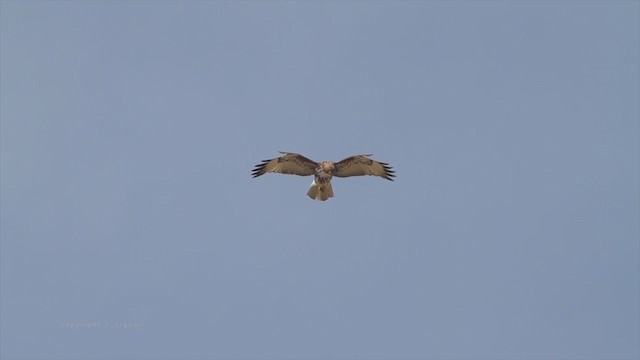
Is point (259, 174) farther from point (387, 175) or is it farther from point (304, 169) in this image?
point (387, 175)

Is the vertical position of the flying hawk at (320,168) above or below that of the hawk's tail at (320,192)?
above

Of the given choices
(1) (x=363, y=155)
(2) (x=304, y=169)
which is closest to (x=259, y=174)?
(2) (x=304, y=169)

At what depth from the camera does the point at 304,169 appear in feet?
149

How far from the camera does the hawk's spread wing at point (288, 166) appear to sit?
44906mm

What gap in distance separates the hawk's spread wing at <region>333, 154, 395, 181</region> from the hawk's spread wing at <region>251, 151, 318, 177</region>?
1263 millimetres

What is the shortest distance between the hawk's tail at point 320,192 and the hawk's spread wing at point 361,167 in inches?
41.0

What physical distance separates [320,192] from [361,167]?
272 centimetres

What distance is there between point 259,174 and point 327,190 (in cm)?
333

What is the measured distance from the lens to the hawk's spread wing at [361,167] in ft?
149

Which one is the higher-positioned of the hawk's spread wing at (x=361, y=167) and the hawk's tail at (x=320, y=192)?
the hawk's spread wing at (x=361, y=167)

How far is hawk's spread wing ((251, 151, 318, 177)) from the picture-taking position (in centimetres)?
4491

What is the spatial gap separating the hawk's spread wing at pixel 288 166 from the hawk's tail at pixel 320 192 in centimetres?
105

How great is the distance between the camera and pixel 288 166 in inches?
1789

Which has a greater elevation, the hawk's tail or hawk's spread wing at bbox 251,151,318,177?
hawk's spread wing at bbox 251,151,318,177
